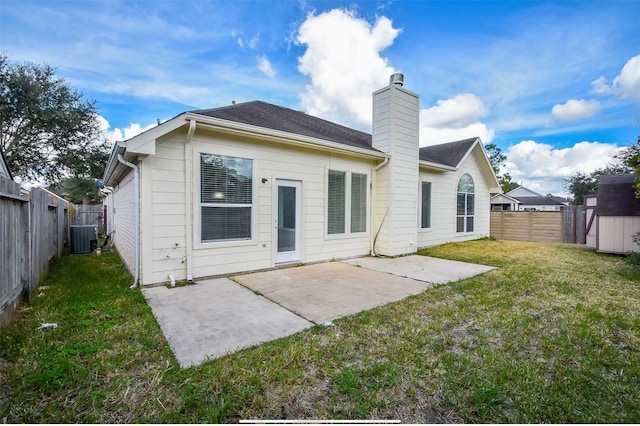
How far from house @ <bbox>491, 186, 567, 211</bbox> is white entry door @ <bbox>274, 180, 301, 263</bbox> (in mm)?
27139

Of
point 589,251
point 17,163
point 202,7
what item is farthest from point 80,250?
point 589,251

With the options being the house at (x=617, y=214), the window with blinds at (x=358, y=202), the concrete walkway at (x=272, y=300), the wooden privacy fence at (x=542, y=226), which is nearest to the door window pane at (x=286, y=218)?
the concrete walkway at (x=272, y=300)

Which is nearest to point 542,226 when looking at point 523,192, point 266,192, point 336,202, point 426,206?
point 426,206

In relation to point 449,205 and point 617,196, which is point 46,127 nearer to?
point 449,205

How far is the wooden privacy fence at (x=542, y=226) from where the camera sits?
11.5 m

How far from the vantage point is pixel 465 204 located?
1166 centimetres

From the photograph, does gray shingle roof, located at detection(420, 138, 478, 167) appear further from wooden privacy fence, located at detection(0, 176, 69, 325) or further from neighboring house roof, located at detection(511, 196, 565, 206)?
neighboring house roof, located at detection(511, 196, 565, 206)

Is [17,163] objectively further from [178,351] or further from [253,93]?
[178,351]

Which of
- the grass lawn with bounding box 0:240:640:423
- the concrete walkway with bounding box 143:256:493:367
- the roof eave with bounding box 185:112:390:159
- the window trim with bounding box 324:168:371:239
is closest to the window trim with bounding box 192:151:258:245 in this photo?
the roof eave with bounding box 185:112:390:159

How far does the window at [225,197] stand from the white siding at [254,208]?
0.11m

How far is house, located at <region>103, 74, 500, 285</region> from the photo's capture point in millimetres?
4965

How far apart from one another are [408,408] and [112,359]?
2515 millimetres

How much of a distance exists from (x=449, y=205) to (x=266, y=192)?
7681mm

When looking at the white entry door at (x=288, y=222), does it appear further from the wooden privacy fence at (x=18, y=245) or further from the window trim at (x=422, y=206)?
the window trim at (x=422, y=206)
